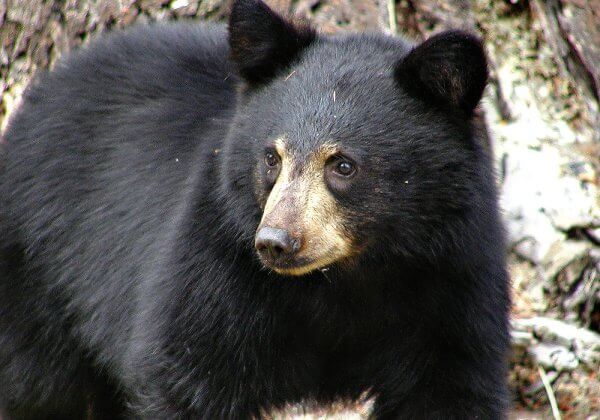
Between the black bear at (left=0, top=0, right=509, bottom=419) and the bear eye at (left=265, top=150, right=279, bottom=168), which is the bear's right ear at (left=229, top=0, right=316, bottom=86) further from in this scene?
the bear eye at (left=265, top=150, right=279, bottom=168)

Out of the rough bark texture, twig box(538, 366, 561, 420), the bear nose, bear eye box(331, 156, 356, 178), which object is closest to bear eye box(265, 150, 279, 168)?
bear eye box(331, 156, 356, 178)

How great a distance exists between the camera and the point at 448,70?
184 inches

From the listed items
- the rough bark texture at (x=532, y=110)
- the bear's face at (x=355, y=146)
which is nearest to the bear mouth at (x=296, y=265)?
the bear's face at (x=355, y=146)

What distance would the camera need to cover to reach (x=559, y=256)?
7.20 metres

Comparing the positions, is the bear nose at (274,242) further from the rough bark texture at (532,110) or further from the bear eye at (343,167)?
the rough bark texture at (532,110)

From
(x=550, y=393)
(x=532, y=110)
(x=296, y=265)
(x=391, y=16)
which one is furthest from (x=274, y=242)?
(x=532, y=110)

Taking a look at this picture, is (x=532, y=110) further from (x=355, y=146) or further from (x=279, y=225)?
(x=279, y=225)

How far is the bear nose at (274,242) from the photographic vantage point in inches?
172

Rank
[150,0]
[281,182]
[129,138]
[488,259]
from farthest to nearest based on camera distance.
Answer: [150,0]
[129,138]
[488,259]
[281,182]

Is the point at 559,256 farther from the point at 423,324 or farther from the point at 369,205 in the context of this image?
the point at 369,205

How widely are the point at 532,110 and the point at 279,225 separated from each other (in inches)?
140

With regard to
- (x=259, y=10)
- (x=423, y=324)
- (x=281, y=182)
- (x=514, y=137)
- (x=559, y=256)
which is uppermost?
(x=259, y=10)

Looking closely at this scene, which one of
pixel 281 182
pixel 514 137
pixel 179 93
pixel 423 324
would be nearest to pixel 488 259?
pixel 423 324

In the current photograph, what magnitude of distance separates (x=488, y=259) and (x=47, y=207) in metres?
2.59
